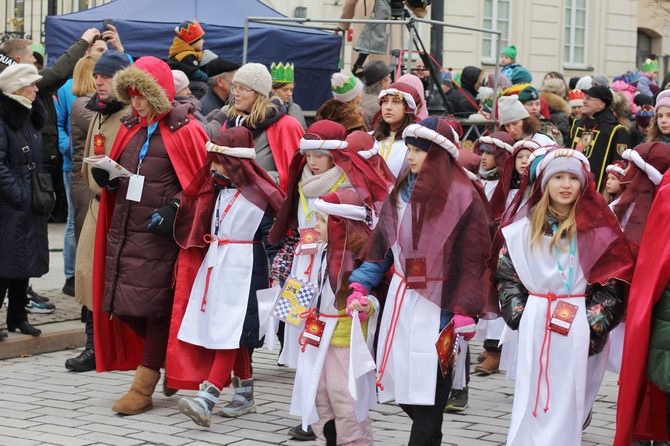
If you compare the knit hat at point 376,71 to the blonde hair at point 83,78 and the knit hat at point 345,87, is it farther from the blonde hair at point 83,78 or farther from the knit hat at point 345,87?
the blonde hair at point 83,78

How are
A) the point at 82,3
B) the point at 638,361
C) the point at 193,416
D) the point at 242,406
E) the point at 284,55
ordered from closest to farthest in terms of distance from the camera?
the point at 638,361 → the point at 193,416 → the point at 242,406 → the point at 284,55 → the point at 82,3

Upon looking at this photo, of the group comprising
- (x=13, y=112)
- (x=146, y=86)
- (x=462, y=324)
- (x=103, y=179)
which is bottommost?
(x=462, y=324)

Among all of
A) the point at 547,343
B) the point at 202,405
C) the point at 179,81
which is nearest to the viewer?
the point at 547,343

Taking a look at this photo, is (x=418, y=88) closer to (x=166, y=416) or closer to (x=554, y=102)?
(x=166, y=416)

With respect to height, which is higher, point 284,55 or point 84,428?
point 284,55

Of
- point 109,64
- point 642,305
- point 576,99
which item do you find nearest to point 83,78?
point 109,64

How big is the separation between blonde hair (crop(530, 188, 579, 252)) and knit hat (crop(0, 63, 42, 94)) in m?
4.50

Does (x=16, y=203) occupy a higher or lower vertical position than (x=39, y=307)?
higher

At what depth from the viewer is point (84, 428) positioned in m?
6.79

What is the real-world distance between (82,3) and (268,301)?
550 inches

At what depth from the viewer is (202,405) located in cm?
679

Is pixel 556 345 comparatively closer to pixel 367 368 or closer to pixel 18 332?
pixel 367 368

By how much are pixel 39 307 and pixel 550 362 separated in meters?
5.49

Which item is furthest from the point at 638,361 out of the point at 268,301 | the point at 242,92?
the point at 242,92
